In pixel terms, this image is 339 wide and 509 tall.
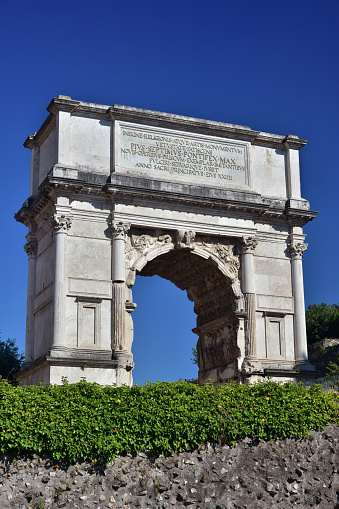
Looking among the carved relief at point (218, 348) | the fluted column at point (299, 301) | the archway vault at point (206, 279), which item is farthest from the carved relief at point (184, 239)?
the fluted column at point (299, 301)

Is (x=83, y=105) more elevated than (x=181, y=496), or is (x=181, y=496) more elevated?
(x=83, y=105)

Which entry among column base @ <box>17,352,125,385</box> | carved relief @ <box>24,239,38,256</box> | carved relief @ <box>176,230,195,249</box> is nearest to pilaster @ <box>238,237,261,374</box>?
carved relief @ <box>176,230,195,249</box>

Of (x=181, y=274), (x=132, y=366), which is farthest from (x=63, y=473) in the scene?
(x=181, y=274)

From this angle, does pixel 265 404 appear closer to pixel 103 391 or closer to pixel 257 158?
pixel 103 391

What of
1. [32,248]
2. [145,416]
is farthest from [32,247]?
[145,416]

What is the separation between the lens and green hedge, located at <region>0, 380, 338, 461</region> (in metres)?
18.6

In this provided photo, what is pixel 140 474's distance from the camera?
62.8ft

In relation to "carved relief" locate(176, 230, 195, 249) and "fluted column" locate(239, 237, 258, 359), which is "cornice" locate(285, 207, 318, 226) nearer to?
"fluted column" locate(239, 237, 258, 359)

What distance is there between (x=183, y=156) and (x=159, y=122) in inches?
59.6

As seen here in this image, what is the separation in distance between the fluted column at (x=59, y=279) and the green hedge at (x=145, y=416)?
7597mm

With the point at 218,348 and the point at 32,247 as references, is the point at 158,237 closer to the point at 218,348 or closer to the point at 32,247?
the point at 32,247

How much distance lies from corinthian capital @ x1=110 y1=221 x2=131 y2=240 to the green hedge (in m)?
9.08

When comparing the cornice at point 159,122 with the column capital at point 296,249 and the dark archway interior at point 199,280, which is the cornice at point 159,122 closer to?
the column capital at point 296,249

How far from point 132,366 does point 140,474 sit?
9.69m
